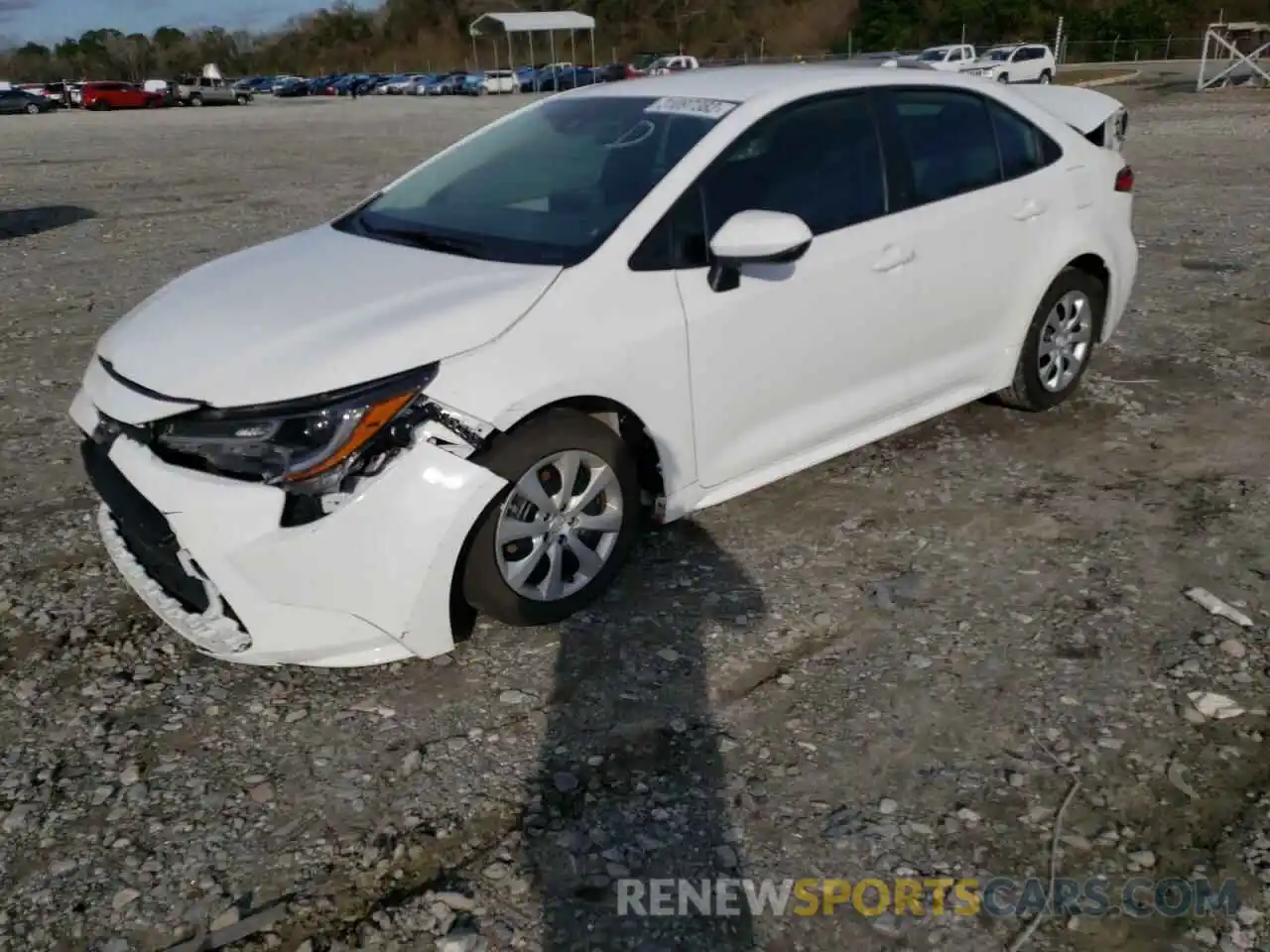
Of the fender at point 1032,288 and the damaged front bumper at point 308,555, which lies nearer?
the damaged front bumper at point 308,555

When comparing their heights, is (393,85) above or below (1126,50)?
below

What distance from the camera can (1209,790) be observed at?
2.73 metres

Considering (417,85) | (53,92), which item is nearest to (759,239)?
(53,92)

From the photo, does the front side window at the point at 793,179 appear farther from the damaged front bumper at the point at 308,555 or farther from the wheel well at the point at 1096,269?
the wheel well at the point at 1096,269

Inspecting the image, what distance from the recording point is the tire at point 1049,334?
4906mm

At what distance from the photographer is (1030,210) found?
185 inches

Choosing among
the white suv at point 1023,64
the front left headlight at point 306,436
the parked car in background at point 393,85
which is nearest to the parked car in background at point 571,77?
the parked car in background at point 393,85

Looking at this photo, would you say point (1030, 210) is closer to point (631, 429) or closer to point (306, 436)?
point (631, 429)

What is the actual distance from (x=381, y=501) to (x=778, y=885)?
140 centimetres

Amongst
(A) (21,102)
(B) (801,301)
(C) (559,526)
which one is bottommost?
(C) (559,526)

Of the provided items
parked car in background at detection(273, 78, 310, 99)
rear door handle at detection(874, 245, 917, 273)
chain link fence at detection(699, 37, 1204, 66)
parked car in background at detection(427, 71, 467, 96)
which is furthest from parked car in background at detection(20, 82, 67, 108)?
rear door handle at detection(874, 245, 917, 273)

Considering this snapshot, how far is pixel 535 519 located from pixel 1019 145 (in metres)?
2.96

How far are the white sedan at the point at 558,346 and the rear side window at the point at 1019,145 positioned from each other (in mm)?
15

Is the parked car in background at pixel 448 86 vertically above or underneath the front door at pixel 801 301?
above
